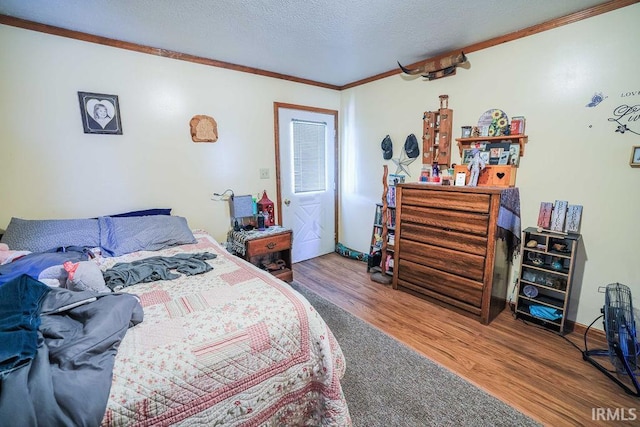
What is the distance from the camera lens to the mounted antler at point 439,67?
262cm

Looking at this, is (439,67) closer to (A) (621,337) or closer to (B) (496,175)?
(B) (496,175)

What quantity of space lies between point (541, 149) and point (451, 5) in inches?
52.9

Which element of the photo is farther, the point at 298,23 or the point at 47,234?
the point at 298,23

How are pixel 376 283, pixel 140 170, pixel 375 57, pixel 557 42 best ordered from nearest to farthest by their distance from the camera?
pixel 557 42 < pixel 140 170 < pixel 375 57 < pixel 376 283

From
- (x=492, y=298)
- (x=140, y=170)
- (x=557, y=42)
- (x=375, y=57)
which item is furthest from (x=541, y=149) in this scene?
(x=140, y=170)

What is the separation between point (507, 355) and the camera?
6.46 feet

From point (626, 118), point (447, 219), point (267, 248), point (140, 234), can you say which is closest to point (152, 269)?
point (140, 234)

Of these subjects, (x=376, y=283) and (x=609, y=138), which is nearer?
(x=609, y=138)

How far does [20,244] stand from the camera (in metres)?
1.88

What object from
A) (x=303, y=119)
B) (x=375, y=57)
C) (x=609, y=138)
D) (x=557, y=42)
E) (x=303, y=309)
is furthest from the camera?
(x=303, y=119)

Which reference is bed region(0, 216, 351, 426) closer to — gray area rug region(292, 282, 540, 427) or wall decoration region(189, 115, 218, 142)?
gray area rug region(292, 282, 540, 427)

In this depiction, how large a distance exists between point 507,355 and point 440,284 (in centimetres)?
76

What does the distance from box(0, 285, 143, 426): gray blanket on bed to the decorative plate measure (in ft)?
9.55

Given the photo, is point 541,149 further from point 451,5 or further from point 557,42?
point 451,5
